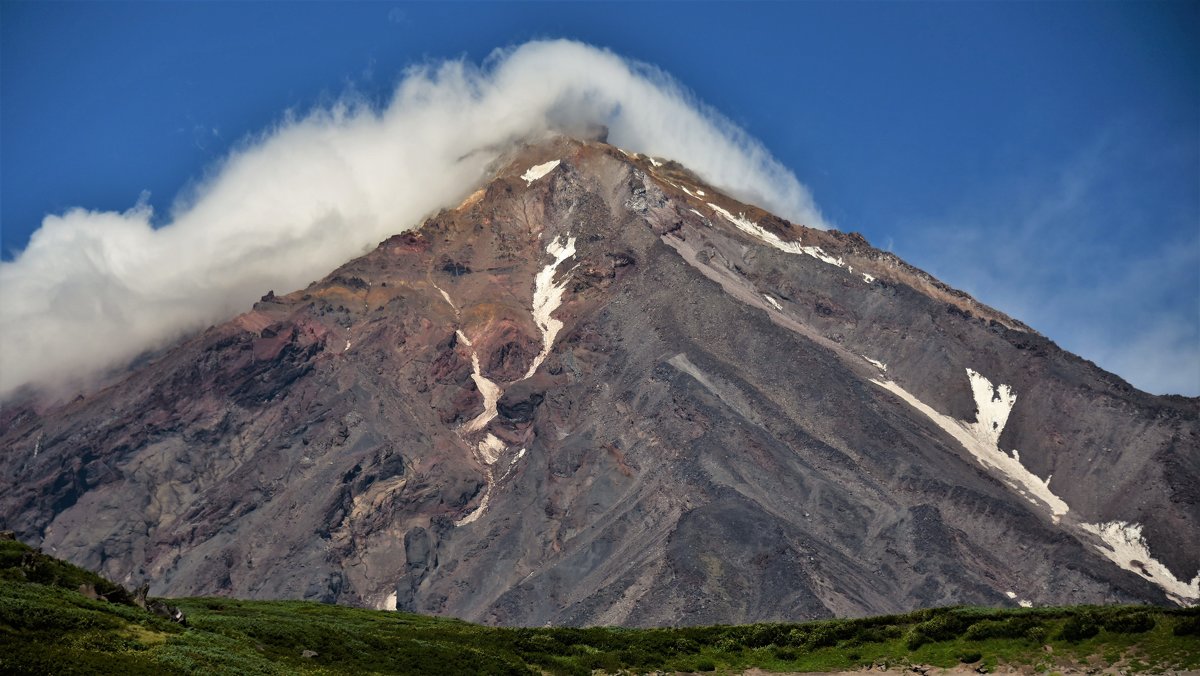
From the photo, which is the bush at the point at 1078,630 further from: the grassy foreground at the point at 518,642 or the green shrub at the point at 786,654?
the green shrub at the point at 786,654

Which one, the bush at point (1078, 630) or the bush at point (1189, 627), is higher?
the bush at point (1078, 630)

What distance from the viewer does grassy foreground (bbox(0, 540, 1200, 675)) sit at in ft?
153

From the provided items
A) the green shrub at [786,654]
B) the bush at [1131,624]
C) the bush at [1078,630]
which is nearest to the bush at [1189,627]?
the bush at [1131,624]

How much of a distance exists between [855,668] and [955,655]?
4584 millimetres

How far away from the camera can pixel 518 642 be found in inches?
2601

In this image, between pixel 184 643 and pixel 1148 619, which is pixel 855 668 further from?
pixel 184 643

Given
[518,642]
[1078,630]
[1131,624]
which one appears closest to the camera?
[1131,624]

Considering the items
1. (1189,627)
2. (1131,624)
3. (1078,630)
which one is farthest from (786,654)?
(1189,627)

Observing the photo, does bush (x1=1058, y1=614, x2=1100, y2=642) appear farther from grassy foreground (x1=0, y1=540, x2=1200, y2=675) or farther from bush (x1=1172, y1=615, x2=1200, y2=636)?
bush (x1=1172, y1=615, x2=1200, y2=636)

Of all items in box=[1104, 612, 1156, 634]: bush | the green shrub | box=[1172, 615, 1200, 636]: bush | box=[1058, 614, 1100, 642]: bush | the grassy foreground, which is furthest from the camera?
the green shrub

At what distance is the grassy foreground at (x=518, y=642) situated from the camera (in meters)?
46.6

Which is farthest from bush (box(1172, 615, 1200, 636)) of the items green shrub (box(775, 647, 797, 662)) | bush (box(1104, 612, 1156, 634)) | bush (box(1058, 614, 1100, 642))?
green shrub (box(775, 647, 797, 662))

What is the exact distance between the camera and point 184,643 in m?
50.4

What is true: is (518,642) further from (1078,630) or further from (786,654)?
(1078,630)
